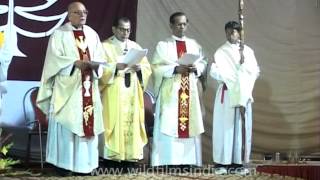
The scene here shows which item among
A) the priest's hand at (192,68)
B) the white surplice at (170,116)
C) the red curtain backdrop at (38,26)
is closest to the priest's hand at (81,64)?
the white surplice at (170,116)

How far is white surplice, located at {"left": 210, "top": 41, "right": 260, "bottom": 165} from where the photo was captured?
24.7 ft

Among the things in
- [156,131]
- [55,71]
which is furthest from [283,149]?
[55,71]

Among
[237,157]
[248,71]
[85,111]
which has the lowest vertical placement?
[237,157]

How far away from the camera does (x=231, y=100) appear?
7.57m

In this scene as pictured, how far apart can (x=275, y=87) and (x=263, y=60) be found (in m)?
0.43

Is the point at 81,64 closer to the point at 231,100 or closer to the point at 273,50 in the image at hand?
the point at 231,100

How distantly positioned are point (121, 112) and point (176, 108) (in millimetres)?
686

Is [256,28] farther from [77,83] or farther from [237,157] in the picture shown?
[77,83]

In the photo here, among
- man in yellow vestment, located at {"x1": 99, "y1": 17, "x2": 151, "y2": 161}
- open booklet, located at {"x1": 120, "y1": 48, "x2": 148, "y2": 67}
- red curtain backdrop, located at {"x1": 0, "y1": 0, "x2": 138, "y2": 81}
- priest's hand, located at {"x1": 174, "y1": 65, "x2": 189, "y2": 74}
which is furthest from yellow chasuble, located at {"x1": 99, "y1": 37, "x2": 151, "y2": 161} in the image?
red curtain backdrop, located at {"x1": 0, "y1": 0, "x2": 138, "y2": 81}

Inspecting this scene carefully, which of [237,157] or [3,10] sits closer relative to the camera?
[237,157]

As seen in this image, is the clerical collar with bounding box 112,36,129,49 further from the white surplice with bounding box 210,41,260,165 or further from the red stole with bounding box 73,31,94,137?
the white surplice with bounding box 210,41,260,165

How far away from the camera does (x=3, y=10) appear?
320 inches

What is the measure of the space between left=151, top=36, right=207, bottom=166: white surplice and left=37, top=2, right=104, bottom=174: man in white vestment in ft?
2.63

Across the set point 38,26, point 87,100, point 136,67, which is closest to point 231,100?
point 136,67
